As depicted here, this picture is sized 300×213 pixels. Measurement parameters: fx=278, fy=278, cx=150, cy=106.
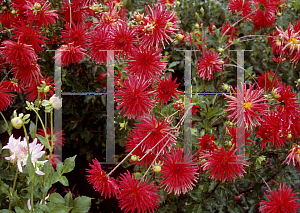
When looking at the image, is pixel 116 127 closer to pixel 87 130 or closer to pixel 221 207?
pixel 87 130

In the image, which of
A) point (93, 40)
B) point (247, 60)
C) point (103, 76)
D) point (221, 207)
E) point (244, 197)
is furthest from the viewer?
point (247, 60)

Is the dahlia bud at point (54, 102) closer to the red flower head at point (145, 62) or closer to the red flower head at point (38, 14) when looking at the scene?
the red flower head at point (145, 62)

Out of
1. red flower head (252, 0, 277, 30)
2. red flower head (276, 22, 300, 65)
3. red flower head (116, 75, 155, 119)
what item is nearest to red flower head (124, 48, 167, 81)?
red flower head (116, 75, 155, 119)

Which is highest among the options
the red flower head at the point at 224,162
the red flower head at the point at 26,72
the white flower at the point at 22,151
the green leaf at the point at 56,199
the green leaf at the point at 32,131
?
the red flower head at the point at 26,72

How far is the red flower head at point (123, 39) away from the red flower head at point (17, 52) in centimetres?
34

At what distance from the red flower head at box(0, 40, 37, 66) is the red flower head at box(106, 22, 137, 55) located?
1.10 feet

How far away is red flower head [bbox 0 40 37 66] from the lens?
101cm

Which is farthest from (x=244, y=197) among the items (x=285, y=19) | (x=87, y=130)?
(x=285, y=19)

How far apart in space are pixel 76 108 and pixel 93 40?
624 millimetres

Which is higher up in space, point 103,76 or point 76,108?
point 103,76

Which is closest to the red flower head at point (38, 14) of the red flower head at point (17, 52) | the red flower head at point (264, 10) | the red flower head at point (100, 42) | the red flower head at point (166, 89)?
the red flower head at point (17, 52)

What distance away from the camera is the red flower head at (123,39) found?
2.93ft

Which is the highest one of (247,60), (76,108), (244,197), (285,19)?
(285,19)

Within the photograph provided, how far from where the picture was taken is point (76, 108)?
1.52 m
